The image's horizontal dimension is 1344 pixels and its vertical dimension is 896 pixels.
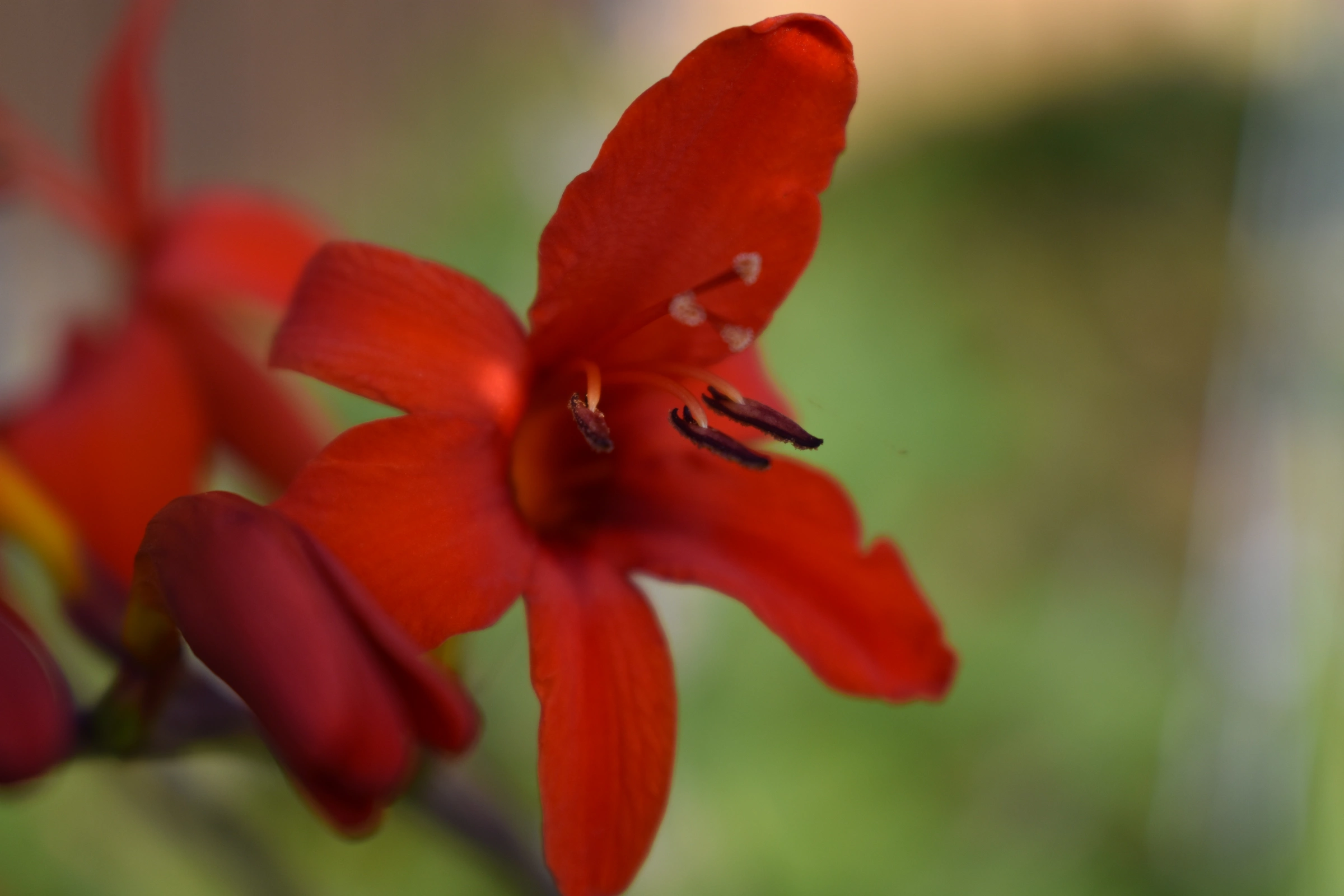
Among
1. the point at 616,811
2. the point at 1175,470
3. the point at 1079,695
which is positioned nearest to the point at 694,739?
the point at 1079,695

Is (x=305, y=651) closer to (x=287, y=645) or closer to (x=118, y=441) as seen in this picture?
(x=287, y=645)

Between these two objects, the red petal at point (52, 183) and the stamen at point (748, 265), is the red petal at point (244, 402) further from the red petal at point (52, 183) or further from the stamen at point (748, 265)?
the stamen at point (748, 265)

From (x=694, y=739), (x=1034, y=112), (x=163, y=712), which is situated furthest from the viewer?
(x=1034, y=112)

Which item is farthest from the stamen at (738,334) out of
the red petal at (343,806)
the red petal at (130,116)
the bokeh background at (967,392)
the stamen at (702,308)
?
the bokeh background at (967,392)

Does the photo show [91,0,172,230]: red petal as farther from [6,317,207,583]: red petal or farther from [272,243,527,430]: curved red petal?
[272,243,527,430]: curved red petal

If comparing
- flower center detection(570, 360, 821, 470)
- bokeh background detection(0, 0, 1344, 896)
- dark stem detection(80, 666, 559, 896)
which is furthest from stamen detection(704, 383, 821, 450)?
bokeh background detection(0, 0, 1344, 896)

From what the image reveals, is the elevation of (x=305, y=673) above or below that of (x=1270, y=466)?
above

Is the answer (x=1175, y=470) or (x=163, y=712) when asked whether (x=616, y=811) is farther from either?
(x=1175, y=470)
